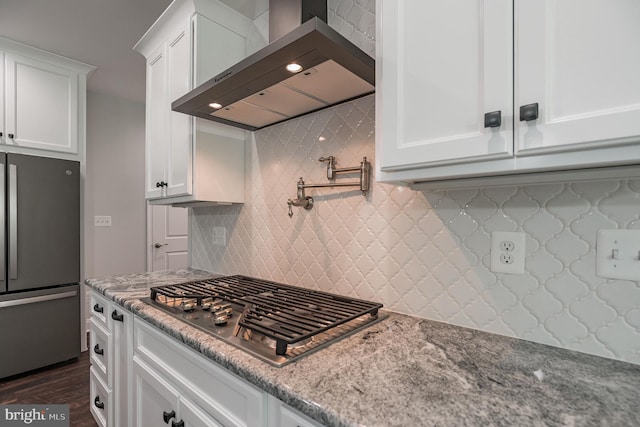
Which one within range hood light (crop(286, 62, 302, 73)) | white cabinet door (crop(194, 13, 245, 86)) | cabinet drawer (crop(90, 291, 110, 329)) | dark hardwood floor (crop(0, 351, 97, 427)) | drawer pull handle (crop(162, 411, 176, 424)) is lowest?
dark hardwood floor (crop(0, 351, 97, 427))

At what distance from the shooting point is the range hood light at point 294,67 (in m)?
1.08

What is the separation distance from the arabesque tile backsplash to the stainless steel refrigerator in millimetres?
1827

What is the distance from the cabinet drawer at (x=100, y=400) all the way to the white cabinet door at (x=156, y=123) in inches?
41.8

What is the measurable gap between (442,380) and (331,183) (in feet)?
3.02

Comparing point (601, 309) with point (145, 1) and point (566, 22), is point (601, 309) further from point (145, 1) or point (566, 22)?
point (145, 1)

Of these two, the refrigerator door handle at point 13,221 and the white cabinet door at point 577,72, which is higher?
the white cabinet door at point 577,72

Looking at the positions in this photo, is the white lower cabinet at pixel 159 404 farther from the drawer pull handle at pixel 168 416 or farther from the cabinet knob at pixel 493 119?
the cabinet knob at pixel 493 119

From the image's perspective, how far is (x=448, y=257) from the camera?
1109 millimetres

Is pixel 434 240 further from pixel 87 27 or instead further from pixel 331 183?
pixel 87 27

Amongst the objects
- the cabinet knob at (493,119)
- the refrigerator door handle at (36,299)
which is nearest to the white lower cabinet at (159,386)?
the cabinet knob at (493,119)

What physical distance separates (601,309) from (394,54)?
2.89 feet

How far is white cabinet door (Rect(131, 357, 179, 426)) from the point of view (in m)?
1.11

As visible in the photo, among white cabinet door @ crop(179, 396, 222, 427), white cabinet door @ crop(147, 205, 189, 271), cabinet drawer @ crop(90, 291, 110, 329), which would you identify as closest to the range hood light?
white cabinet door @ crop(179, 396, 222, 427)

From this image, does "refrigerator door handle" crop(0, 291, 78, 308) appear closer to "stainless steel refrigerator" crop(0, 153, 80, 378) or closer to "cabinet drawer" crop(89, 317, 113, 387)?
"stainless steel refrigerator" crop(0, 153, 80, 378)
